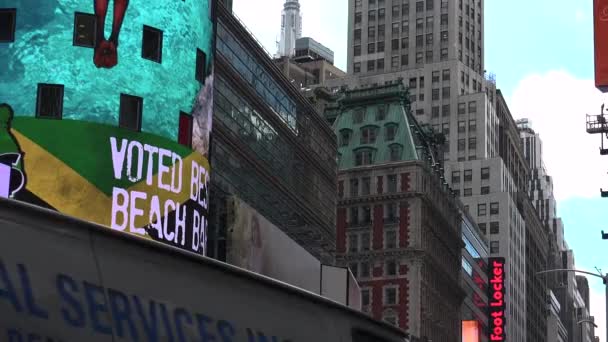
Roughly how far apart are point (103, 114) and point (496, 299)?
4963 cm

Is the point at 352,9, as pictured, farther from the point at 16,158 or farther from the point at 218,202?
the point at 16,158

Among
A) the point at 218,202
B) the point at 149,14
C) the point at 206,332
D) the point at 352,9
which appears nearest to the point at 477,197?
the point at 352,9

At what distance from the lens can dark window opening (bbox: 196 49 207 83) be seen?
52562 mm

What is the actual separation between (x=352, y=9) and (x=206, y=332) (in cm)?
17650

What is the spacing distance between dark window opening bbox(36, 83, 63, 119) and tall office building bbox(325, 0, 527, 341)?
406 ft

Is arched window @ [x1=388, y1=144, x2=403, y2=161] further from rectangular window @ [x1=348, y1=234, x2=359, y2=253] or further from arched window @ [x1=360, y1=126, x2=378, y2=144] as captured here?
rectangular window @ [x1=348, y1=234, x2=359, y2=253]

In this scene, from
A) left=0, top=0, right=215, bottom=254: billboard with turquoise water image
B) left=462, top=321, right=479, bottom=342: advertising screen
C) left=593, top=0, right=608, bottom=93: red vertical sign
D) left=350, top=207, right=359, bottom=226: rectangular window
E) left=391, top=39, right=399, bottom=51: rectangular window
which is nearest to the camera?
left=0, top=0, right=215, bottom=254: billboard with turquoise water image

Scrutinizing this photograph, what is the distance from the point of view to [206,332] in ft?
28.1

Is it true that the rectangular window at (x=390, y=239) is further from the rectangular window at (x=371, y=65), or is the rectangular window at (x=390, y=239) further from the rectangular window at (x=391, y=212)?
the rectangular window at (x=371, y=65)

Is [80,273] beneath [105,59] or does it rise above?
beneath

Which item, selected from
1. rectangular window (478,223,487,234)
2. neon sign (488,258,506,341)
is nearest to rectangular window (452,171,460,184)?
rectangular window (478,223,487,234)

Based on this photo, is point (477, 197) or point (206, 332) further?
point (477, 197)

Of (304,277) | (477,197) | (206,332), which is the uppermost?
(477,197)

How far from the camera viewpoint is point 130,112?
49281 mm
